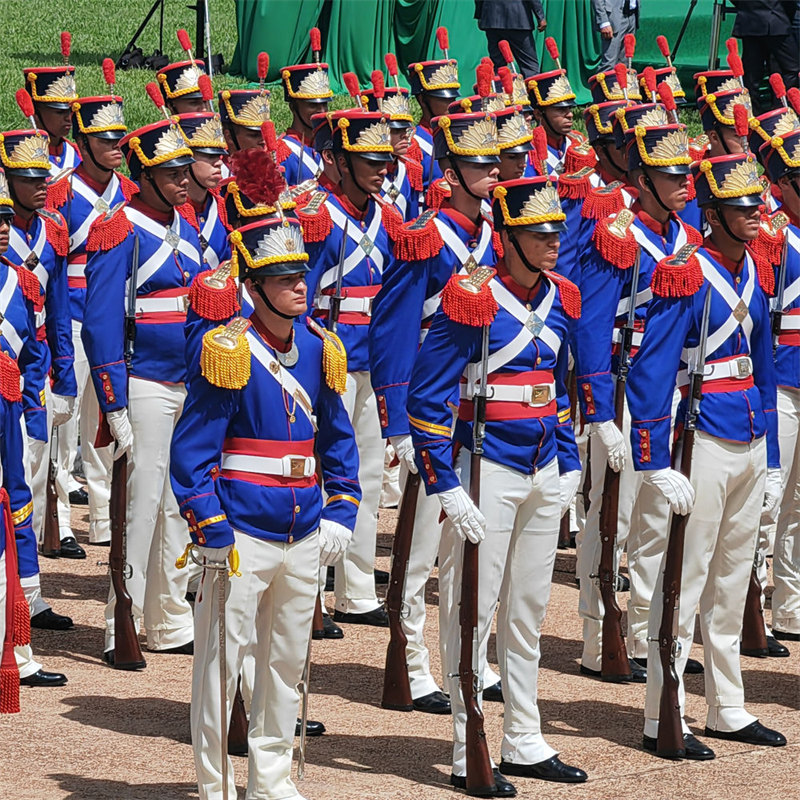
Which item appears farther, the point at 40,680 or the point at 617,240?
the point at 617,240

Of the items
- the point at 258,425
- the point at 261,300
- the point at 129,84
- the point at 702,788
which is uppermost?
the point at 129,84

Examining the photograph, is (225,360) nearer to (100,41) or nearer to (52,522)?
(52,522)

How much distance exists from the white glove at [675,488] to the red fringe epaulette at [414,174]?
4053 millimetres

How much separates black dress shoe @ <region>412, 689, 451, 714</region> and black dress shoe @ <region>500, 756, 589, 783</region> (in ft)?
3.12

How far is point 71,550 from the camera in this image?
1066cm

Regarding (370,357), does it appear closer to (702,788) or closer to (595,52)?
(702,788)

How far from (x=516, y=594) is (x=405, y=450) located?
1.23m

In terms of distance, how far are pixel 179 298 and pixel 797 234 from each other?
3184 millimetres

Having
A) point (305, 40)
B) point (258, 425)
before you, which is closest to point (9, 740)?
point (258, 425)

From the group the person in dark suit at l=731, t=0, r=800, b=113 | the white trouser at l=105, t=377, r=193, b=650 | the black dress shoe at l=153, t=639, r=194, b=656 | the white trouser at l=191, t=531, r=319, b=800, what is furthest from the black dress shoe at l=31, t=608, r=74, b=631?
the person in dark suit at l=731, t=0, r=800, b=113

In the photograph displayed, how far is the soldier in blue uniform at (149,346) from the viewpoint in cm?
851

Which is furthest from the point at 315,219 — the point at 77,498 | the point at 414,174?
the point at 77,498

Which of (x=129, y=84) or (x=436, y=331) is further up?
(x=129, y=84)

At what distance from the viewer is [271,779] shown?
21.3 feet
